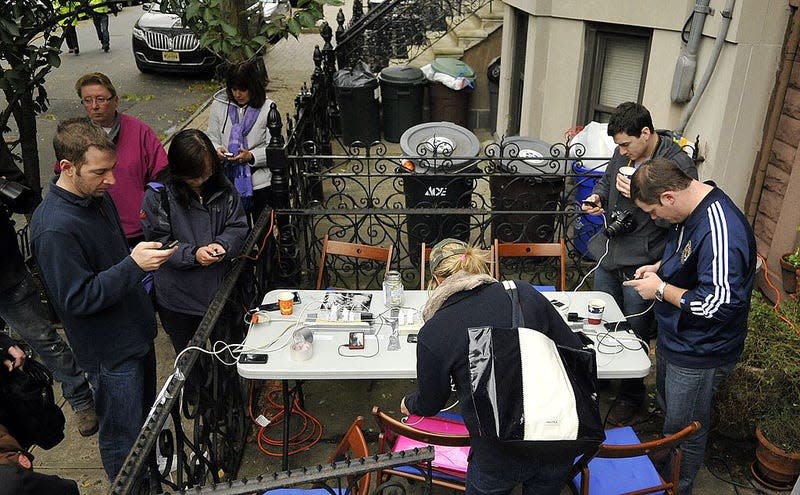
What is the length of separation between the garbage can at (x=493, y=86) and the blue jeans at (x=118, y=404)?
300 inches

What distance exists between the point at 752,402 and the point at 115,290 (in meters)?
3.41

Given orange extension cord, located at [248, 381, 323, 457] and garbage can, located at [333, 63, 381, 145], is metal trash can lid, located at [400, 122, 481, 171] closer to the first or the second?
orange extension cord, located at [248, 381, 323, 457]

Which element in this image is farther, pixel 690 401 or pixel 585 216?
pixel 585 216

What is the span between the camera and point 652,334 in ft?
15.8

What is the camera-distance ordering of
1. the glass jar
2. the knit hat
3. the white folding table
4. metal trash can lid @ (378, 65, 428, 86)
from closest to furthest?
the knit hat, the white folding table, the glass jar, metal trash can lid @ (378, 65, 428, 86)

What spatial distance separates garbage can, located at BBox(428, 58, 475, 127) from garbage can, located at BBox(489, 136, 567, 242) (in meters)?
4.07

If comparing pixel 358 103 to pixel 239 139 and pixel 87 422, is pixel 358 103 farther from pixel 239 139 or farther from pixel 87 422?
pixel 87 422

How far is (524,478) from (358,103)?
7.55 metres

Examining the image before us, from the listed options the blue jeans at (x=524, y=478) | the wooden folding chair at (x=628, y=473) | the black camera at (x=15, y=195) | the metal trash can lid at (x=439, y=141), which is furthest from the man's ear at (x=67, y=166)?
the metal trash can lid at (x=439, y=141)

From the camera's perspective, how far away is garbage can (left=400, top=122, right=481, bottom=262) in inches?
220

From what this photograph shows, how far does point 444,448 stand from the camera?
3068 millimetres

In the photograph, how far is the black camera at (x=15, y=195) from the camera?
3.36m

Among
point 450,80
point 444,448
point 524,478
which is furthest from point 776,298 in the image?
point 450,80

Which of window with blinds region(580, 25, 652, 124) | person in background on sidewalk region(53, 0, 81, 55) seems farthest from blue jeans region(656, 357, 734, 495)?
person in background on sidewalk region(53, 0, 81, 55)
